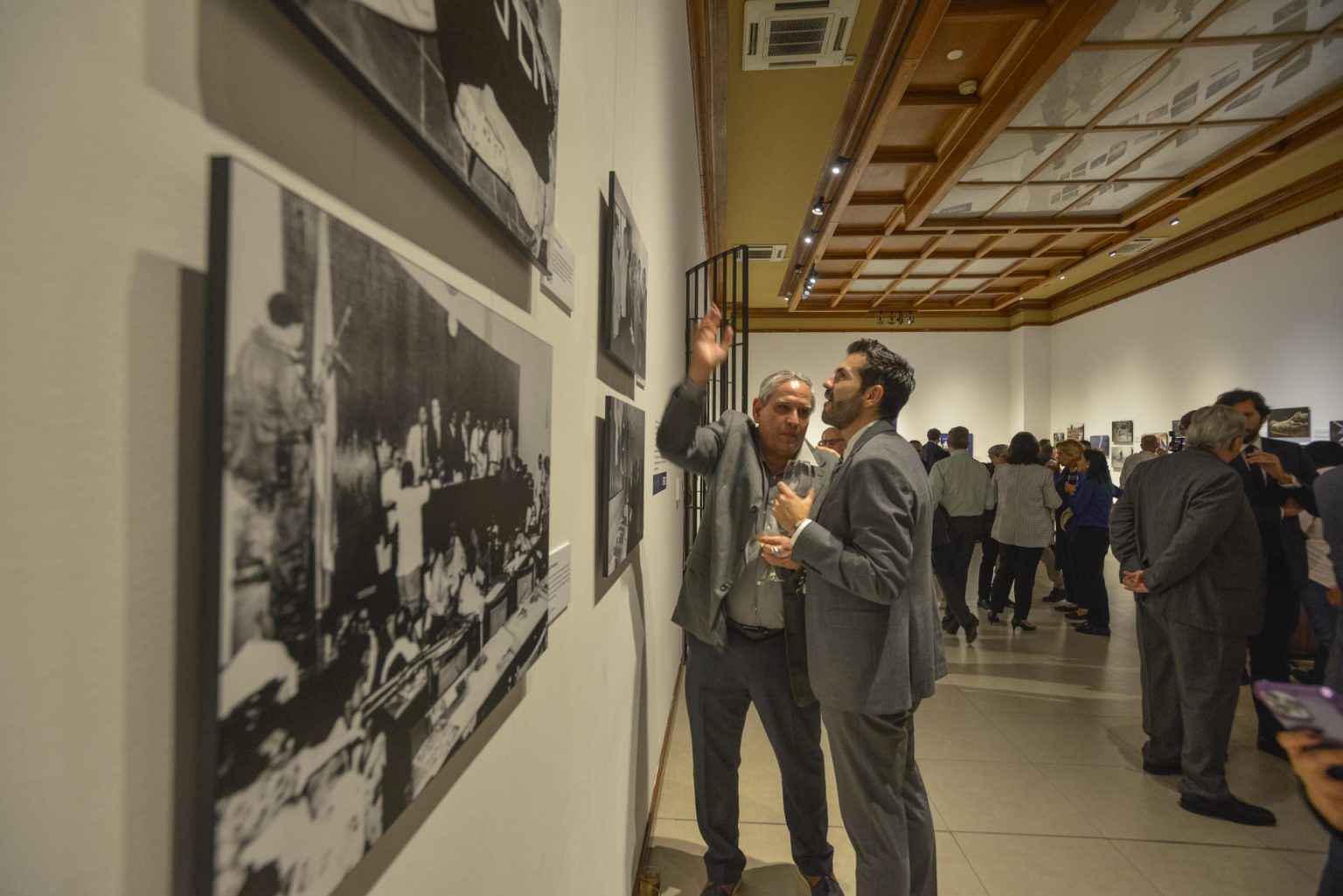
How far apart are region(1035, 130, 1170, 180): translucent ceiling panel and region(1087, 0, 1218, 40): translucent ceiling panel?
166 centimetres

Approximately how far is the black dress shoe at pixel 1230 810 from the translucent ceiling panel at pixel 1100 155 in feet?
20.4

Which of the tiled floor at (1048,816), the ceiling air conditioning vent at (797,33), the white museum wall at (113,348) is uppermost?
the ceiling air conditioning vent at (797,33)

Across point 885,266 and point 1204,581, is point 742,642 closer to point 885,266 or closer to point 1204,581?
point 1204,581

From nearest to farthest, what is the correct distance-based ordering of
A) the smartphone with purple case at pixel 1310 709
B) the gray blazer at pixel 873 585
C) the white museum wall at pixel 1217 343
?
the smartphone with purple case at pixel 1310 709 → the gray blazer at pixel 873 585 → the white museum wall at pixel 1217 343

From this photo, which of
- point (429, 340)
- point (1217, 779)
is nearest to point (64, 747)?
point (429, 340)

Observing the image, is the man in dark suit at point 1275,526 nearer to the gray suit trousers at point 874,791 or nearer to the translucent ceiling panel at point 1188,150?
the gray suit trousers at point 874,791

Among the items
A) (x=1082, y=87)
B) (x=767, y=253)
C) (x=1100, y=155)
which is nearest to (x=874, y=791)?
(x=1082, y=87)

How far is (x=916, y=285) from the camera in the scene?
1230 centimetres

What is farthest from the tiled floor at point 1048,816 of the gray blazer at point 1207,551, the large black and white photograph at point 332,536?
the large black and white photograph at point 332,536

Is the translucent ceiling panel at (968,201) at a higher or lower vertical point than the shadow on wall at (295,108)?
higher

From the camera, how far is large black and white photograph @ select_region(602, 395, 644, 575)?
1.53m

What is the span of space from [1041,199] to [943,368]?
576 centimetres

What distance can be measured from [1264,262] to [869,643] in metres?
9.51

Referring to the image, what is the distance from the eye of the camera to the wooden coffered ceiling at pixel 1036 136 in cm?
480
